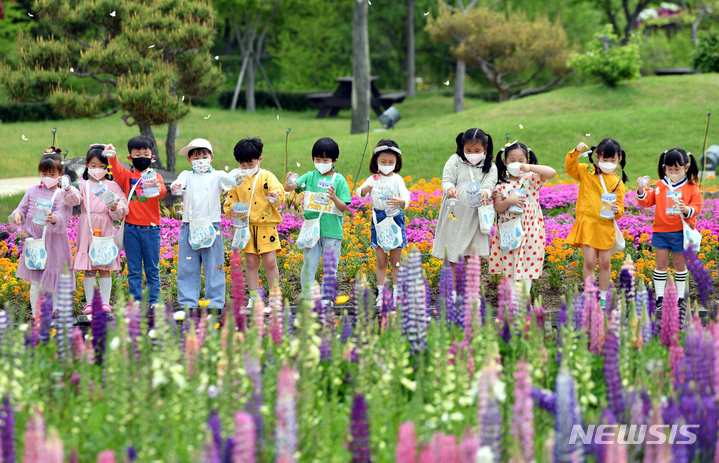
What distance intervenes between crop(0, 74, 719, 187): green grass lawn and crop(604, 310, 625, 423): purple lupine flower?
10105 mm

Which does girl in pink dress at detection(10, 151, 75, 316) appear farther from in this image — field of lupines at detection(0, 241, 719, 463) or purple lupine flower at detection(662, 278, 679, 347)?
purple lupine flower at detection(662, 278, 679, 347)

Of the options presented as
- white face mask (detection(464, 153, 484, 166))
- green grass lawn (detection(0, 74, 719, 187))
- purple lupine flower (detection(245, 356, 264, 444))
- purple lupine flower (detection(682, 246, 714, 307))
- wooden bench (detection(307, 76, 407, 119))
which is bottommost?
purple lupine flower (detection(245, 356, 264, 444))

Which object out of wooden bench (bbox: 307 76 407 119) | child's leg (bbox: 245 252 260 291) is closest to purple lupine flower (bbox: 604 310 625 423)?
child's leg (bbox: 245 252 260 291)

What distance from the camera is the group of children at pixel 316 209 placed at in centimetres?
573

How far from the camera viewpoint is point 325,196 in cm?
579

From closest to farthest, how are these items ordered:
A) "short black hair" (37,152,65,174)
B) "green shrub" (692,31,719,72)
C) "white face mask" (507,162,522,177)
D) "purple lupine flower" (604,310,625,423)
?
"purple lupine flower" (604,310,625,423), "white face mask" (507,162,522,177), "short black hair" (37,152,65,174), "green shrub" (692,31,719,72)

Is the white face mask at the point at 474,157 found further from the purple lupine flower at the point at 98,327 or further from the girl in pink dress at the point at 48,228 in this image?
the girl in pink dress at the point at 48,228

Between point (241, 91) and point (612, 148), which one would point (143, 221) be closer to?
point (612, 148)

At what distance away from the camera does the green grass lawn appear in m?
14.5

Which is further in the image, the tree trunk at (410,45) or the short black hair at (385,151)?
the tree trunk at (410,45)

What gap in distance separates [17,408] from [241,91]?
3166cm

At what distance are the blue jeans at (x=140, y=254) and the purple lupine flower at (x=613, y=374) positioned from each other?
395 cm

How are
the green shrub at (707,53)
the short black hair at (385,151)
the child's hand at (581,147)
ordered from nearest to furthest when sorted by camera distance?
the child's hand at (581,147) → the short black hair at (385,151) → the green shrub at (707,53)

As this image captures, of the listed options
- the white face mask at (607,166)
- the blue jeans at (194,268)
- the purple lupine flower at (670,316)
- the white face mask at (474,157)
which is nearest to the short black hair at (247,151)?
the blue jeans at (194,268)
